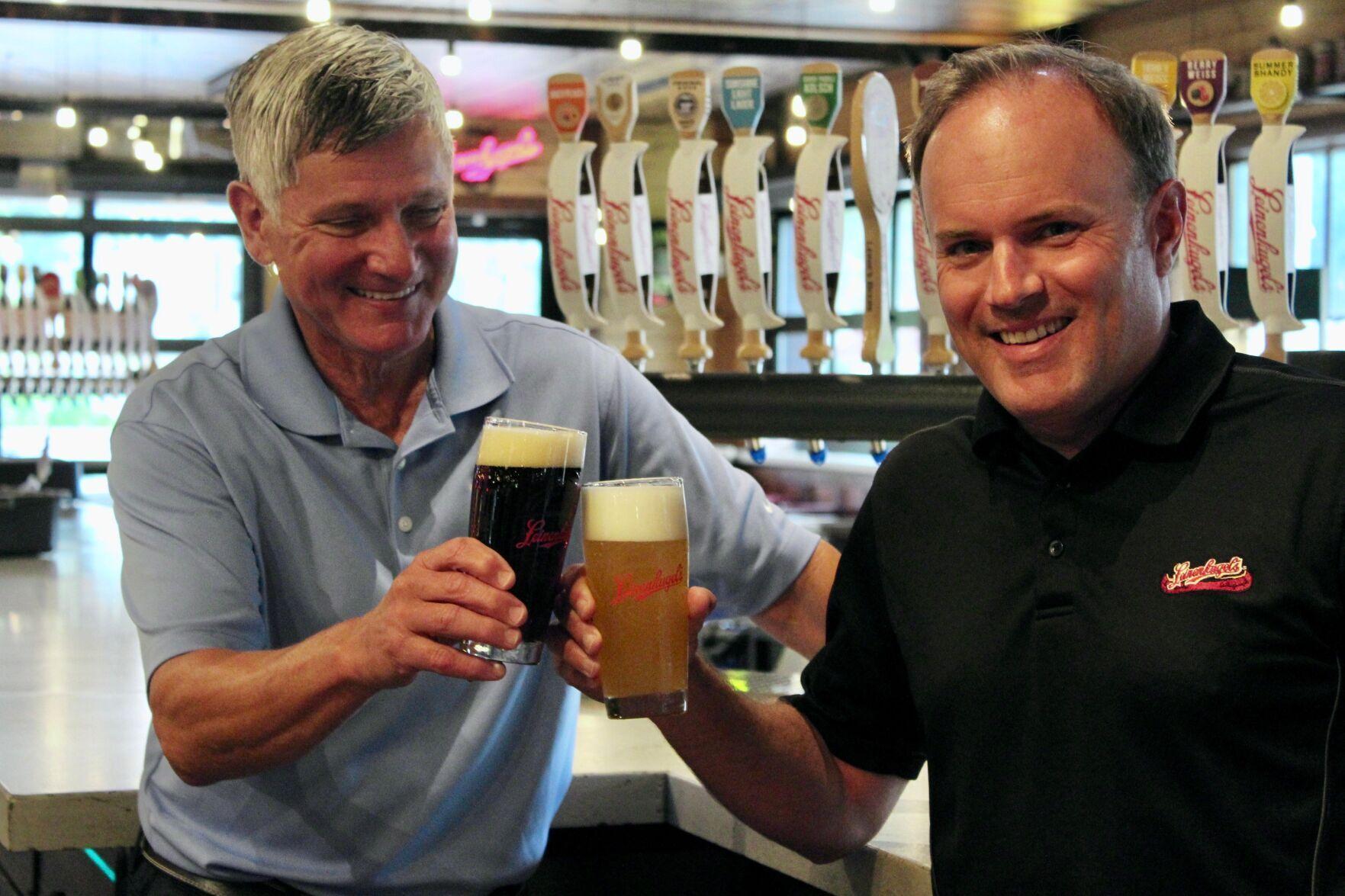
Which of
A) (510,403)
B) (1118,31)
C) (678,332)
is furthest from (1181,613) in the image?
(678,332)

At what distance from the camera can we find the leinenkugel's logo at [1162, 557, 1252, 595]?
121 cm

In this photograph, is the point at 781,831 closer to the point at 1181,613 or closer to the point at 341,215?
the point at 1181,613

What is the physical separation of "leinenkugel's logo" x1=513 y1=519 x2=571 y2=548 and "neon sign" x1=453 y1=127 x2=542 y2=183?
979cm

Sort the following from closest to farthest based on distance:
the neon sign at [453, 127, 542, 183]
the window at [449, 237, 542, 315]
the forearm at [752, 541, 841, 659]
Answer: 1. the forearm at [752, 541, 841, 659]
2. the neon sign at [453, 127, 542, 183]
3. the window at [449, 237, 542, 315]

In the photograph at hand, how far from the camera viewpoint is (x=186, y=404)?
1.55 metres

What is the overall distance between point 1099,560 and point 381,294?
78 centimetres

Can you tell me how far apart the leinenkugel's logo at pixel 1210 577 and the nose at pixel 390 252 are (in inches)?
32.1

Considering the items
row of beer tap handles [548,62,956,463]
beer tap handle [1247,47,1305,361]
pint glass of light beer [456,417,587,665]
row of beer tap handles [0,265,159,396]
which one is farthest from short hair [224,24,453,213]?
row of beer tap handles [0,265,159,396]

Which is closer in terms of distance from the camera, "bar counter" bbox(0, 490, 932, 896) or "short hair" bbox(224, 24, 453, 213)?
"short hair" bbox(224, 24, 453, 213)

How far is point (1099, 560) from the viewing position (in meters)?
1.29

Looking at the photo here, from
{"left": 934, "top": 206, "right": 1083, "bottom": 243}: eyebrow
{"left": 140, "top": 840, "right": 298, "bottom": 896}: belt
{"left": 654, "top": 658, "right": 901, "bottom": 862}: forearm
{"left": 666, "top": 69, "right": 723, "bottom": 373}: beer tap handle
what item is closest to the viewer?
{"left": 934, "top": 206, "right": 1083, "bottom": 243}: eyebrow

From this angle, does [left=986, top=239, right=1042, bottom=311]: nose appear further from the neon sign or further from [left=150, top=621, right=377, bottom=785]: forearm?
the neon sign

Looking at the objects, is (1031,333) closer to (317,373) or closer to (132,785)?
(317,373)

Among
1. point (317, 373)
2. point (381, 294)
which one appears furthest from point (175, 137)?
point (381, 294)
